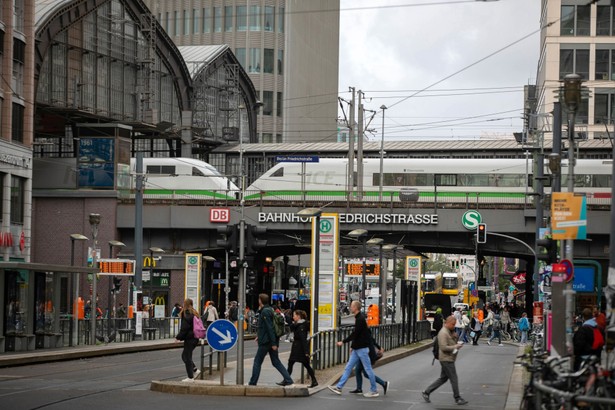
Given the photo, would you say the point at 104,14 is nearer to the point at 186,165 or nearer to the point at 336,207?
the point at 186,165

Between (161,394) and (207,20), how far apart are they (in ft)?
331

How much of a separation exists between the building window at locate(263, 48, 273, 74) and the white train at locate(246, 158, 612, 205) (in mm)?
43243

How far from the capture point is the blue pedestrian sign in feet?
72.8

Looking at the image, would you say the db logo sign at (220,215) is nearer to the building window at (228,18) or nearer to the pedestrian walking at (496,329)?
the pedestrian walking at (496,329)

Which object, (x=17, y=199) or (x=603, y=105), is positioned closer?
(x=17, y=199)

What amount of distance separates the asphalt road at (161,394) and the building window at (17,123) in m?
21.1

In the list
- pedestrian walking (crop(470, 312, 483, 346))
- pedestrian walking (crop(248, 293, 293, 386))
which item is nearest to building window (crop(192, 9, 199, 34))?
pedestrian walking (crop(470, 312, 483, 346))

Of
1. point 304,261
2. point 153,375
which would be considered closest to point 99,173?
point 153,375

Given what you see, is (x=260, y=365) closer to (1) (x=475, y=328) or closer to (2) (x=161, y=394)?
(2) (x=161, y=394)

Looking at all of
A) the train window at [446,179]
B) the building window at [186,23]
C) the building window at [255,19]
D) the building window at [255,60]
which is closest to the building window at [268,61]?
the building window at [255,60]

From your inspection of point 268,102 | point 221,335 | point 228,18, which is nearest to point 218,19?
point 228,18

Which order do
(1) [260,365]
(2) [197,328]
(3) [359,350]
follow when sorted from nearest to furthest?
1. (1) [260,365]
2. (3) [359,350]
3. (2) [197,328]

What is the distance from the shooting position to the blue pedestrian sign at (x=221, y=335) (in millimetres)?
22188

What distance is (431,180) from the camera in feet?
240
